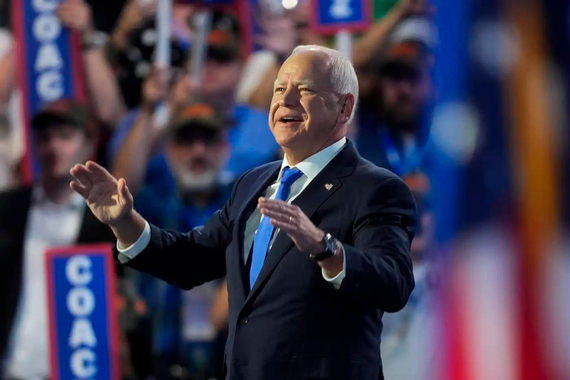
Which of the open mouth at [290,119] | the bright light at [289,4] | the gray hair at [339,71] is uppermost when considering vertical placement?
the bright light at [289,4]

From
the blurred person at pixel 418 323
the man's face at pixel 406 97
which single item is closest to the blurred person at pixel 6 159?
the man's face at pixel 406 97

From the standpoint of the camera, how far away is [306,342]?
5.95 ft

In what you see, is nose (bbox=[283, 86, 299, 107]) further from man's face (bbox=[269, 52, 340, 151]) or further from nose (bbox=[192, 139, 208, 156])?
nose (bbox=[192, 139, 208, 156])

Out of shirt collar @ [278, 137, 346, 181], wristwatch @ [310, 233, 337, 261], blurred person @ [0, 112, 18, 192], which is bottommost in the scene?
blurred person @ [0, 112, 18, 192]

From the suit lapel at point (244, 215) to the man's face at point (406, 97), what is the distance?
7.75ft

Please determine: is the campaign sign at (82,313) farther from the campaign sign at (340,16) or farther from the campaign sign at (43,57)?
the campaign sign at (340,16)

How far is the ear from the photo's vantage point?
196cm

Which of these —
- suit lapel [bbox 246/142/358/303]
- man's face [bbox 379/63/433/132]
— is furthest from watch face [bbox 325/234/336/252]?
man's face [bbox 379/63/433/132]

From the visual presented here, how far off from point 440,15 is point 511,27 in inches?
66.0

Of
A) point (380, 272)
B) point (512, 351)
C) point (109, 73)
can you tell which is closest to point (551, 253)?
point (512, 351)

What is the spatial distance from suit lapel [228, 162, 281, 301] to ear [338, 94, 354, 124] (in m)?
0.21

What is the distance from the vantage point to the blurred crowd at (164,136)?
4406mm

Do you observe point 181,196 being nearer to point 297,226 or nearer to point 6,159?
point 6,159

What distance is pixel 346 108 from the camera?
1970mm
